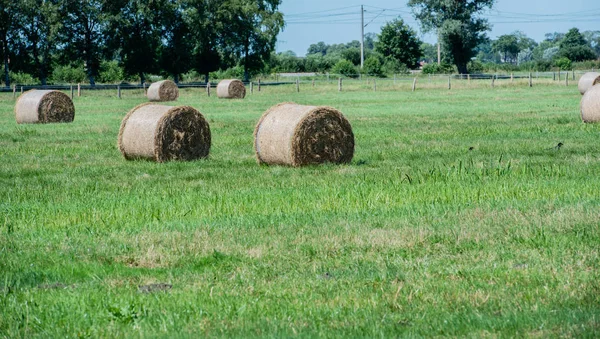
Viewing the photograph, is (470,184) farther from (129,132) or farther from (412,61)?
(412,61)

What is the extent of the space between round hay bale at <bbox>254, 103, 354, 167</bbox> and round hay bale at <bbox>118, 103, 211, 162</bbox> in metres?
2.05

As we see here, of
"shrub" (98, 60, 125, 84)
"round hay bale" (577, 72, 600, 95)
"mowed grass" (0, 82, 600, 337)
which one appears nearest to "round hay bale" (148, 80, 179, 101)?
"round hay bale" (577, 72, 600, 95)

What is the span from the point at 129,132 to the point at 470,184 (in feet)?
25.8

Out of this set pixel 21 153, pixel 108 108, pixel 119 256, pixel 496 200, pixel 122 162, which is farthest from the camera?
pixel 108 108

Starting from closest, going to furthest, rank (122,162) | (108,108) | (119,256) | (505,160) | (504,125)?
1. (119,256)
2. (505,160)
3. (122,162)
4. (504,125)
5. (108,108)

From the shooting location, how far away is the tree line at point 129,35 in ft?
279

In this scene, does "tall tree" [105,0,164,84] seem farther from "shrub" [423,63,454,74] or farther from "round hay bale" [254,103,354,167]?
"round hay bale" [254,103,354,167]

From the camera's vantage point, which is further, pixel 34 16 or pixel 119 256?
pixel 34 16

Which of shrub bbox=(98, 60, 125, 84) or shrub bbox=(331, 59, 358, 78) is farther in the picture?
shrub bbox=(331, 59, 358, 78)

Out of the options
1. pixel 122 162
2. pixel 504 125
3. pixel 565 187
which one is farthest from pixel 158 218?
pixel 504 125

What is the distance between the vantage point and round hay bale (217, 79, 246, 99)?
55500 millimetres

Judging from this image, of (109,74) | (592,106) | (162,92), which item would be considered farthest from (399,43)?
(592,106)

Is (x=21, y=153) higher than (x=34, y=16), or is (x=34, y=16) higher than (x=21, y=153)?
(x=34, y=16)

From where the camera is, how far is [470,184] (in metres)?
13.4
